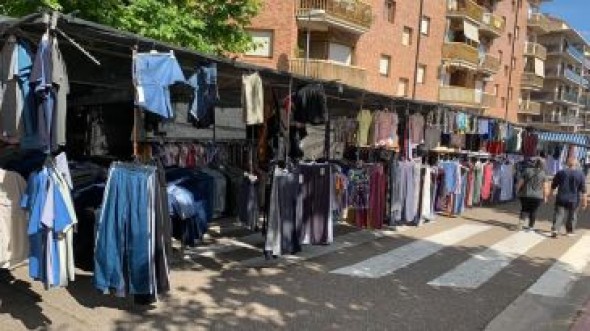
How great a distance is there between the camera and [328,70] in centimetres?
2814

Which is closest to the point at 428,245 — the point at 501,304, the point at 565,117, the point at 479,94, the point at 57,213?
the point at 501,304

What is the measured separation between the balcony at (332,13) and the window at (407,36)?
6.69m

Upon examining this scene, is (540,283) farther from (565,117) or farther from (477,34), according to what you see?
(565,117)

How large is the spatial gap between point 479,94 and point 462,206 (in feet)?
107

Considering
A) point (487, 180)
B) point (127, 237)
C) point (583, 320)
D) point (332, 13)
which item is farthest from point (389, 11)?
point (127, 237)

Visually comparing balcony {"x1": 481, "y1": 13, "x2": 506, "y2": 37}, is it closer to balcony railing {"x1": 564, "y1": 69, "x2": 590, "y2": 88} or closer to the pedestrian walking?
balcony railing {"x1": 564, "y1": 69, "x2": 590, "y2": 88}

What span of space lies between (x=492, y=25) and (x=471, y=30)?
Answer: 555cm

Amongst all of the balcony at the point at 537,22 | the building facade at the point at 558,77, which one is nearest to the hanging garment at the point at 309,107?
the balcony at the point at 537,22

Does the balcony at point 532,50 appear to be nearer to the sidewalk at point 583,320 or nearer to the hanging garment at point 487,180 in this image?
the hanging garment at point 487,180

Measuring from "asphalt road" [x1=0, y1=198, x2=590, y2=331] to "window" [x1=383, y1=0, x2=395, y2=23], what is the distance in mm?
24313

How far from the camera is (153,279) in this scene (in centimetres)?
622

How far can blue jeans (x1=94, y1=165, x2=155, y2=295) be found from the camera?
6.17 m

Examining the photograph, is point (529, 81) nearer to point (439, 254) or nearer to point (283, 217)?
point (439, 254)

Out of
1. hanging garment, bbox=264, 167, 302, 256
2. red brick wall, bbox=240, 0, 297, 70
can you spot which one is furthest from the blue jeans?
red brick wall, bbox=240, 0, 297, 70
